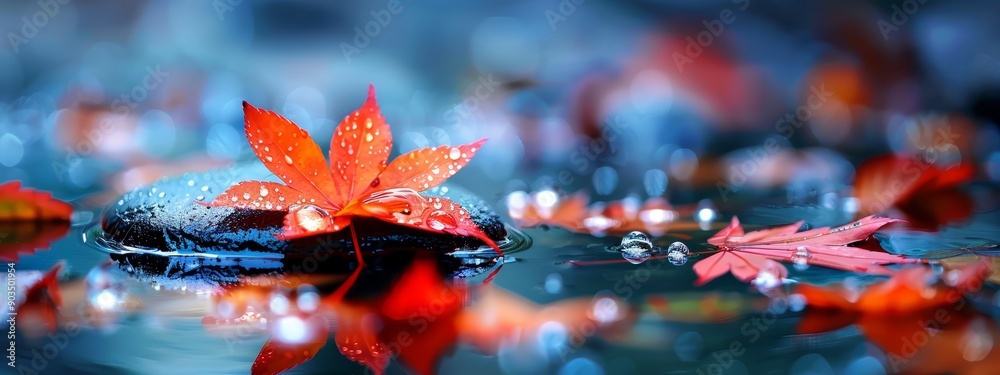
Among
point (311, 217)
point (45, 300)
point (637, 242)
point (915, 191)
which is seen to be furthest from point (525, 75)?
point (45, 300)

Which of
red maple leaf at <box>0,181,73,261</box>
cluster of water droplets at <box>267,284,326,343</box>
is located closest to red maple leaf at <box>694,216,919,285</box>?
cluster of water droplets at <box>267,284,326,343</box>

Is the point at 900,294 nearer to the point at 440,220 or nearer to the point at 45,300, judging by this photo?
the point at 440,220

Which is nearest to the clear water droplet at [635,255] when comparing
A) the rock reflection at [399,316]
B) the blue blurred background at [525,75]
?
the rock reflection at [399,316]

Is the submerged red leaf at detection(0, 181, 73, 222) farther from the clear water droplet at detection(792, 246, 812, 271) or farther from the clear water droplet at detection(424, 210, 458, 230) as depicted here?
the clear water droplet at detection(792, 246, 812, 271)

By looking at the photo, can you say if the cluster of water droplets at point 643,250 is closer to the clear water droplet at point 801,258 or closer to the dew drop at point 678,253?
the dew drop at point 678,253

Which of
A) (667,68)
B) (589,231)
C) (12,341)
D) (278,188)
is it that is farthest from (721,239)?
(667,68)
